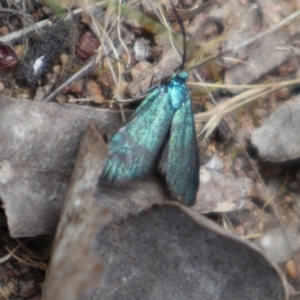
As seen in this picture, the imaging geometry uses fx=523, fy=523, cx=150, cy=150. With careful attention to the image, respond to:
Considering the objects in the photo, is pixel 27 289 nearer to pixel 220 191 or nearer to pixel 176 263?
pixel 176 263

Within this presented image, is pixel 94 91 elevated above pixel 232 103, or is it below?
above

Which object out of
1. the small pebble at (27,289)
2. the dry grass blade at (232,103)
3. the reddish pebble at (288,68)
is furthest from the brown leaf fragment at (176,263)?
the reddish pebble at (288,68)

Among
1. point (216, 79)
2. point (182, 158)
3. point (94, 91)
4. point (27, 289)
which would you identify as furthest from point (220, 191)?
point (27, 289)

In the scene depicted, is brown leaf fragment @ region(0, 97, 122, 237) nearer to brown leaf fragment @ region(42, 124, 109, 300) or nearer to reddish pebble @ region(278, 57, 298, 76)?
brown leaf fragment @ region(42, 124, 109, 300)

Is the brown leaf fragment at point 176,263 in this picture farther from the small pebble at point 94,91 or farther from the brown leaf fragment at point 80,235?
the small pebble at point 94,91

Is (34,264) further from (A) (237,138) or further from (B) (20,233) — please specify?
(A) (237,138)

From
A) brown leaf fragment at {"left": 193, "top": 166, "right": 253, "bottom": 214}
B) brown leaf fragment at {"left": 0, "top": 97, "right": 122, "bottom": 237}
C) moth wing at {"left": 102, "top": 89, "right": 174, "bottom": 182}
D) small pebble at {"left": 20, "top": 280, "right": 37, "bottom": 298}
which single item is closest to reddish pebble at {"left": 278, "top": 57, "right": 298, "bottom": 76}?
brown leaf fragment at {"left": 193, "top": 166, "right": 253, "bottom": 214}
